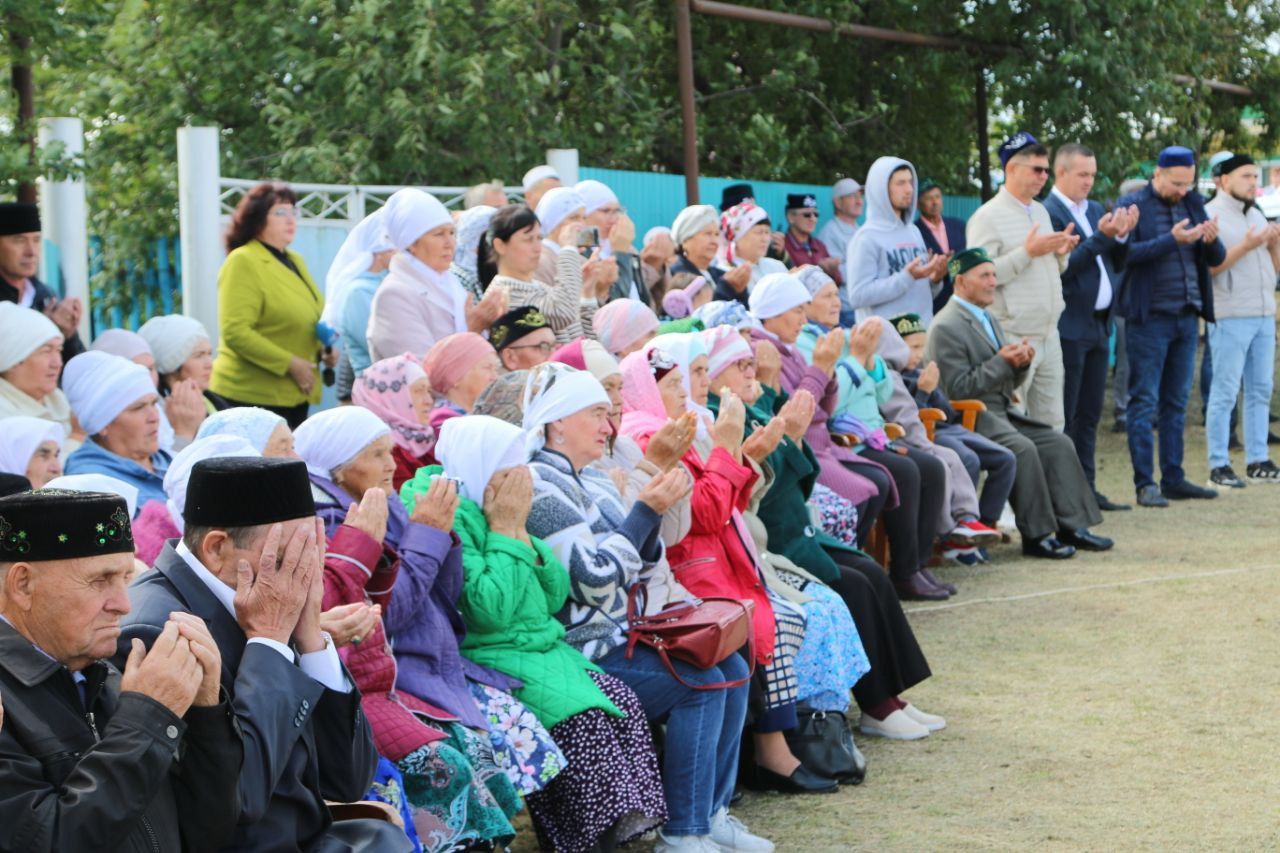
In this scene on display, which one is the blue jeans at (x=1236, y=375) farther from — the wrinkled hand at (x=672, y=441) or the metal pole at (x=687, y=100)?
the wrinkled hand at (x=672, y=441)

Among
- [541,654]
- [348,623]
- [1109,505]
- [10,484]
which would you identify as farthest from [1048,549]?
[10,484]

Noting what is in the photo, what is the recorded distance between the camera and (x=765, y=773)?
601cm

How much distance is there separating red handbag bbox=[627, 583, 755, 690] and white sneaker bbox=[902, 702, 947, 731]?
1.37m

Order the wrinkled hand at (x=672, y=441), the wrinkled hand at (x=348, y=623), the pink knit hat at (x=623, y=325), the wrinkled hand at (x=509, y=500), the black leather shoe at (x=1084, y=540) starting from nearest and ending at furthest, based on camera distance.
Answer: the wrinkled hand at (x=348, y=623) → the wrinkled hand at (x=509, y=500) → the wrinkled hand at (x=672, y=441) → the pink knit hat at (x=623, y=325) → the black leather shoe at (x=1084, y=540)

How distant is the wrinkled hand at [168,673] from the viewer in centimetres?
304

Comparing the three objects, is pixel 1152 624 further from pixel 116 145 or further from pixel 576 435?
pixel 116 145

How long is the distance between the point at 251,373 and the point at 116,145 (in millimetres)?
5037

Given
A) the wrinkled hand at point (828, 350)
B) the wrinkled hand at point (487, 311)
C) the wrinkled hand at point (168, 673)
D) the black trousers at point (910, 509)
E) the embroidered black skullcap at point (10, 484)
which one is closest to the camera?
the wrinkled hand at point (168, 673)

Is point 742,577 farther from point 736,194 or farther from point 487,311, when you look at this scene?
point 736,194

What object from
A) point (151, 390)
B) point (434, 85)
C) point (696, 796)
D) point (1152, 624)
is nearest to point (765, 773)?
point (696, 796)

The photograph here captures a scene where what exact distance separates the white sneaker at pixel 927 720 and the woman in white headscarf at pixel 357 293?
108 inches

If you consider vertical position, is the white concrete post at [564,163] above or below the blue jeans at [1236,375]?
above

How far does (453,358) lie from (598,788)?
1.92 m

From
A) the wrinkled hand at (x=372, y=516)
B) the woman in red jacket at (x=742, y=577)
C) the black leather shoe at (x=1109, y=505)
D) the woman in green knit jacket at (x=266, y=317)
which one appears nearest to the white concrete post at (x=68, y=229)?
the woman in green knit jacket at (x=266, y=317)
